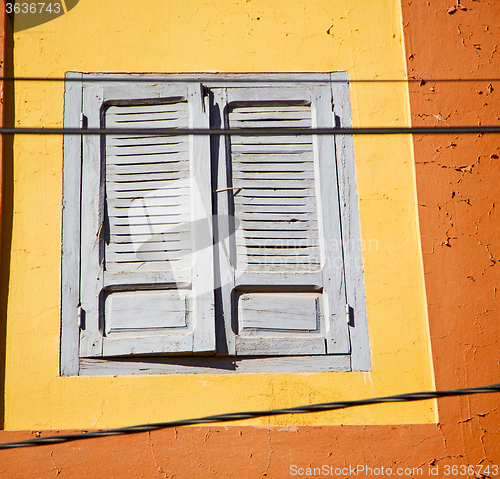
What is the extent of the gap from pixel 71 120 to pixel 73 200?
0.52 metres

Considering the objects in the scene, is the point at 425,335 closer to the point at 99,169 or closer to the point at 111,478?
the point at 111,478

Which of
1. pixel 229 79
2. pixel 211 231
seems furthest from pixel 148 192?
pixel 229 79

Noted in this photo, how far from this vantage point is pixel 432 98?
3.71 metres

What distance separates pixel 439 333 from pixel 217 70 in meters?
2.09

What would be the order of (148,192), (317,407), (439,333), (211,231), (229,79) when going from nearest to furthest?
1. (317,407)
2. (439,333)
3. (211,231)
4. (148,192)
5. (229,79)

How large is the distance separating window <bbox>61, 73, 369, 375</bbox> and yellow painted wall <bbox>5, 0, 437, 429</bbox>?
0.30 ft

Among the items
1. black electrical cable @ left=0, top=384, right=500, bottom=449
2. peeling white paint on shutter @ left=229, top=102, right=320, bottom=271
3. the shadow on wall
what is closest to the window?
peeling white paint on shutter @ left=229, top=102, right=320, bottom=271

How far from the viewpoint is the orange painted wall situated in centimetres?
306

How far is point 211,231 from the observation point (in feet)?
11.3

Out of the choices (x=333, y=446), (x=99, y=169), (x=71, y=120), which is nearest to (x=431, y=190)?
(x=333, y=446)

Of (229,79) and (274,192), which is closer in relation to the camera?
(274,192)

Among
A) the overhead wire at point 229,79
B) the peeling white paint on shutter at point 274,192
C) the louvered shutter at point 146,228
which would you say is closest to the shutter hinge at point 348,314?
the peeling white paint on shutter at point 274,192

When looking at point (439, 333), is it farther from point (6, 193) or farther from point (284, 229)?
point (6, 193)

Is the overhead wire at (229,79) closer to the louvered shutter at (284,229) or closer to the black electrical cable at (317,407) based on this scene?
the louvered shutter at (284,229)
